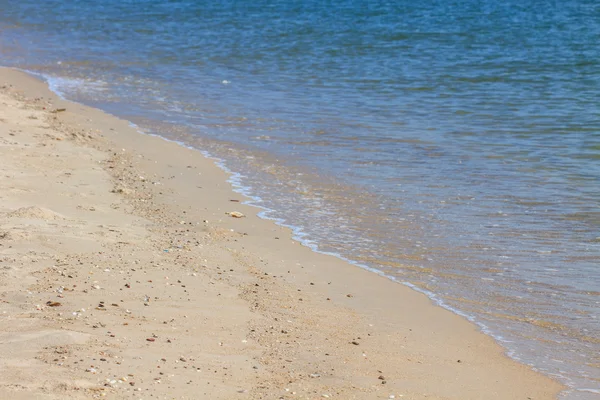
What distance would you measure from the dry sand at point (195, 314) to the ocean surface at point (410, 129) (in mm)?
354

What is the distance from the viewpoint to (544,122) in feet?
37.1

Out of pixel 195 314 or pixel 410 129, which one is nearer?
pixel 195 314

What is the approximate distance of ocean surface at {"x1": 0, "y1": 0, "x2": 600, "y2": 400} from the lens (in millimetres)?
5801

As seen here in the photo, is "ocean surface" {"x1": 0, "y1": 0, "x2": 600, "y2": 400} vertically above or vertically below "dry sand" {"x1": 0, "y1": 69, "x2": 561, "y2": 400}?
below

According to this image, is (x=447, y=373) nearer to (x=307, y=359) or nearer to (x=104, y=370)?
(x=307, y=359)

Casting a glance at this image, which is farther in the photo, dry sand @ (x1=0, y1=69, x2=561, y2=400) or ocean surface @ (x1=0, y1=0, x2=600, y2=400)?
ocean surface @ (x1=0, y1=0, x2=600, y2=400)

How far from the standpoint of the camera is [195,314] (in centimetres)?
477

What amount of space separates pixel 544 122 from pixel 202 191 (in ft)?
18.3

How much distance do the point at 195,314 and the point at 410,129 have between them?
6.56 metres

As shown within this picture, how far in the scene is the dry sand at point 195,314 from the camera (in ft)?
Answer: 12.9

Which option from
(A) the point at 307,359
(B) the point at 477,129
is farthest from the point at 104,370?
(B) the point at 477,129

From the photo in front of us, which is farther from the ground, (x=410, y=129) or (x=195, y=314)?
(x=195, y=314)

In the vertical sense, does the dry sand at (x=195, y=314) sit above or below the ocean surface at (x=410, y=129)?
above

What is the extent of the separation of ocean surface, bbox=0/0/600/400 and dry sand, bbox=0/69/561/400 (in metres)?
0.35
